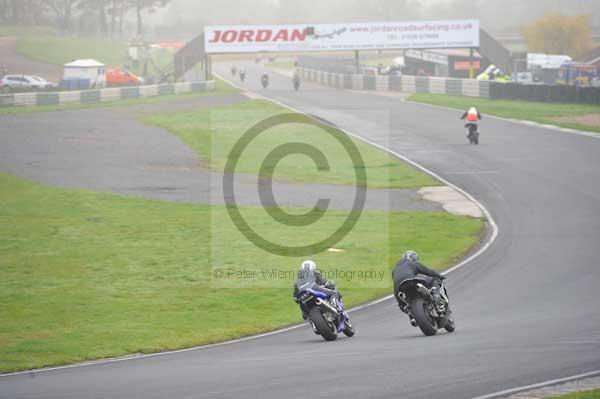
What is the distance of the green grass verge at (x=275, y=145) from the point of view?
3872cm

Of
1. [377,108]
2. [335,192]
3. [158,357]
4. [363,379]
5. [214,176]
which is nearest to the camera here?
[363,379]

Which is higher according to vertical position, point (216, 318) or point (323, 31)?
point (323, 31)

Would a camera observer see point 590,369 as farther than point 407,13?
No

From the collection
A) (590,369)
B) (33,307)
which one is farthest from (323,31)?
(590,369)

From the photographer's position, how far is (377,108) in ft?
208

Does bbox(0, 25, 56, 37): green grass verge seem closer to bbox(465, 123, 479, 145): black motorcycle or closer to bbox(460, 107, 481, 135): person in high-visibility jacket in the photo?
bbox(465, 123, 479, 145): black motorcycle

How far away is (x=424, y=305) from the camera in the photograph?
15750mm

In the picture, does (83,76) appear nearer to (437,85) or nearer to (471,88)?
(437,85)

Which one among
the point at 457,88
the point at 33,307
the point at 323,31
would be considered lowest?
the point at 33,307

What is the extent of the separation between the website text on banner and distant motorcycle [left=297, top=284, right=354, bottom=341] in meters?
61.5

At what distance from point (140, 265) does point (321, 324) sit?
385 inches

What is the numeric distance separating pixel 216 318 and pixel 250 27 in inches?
2328

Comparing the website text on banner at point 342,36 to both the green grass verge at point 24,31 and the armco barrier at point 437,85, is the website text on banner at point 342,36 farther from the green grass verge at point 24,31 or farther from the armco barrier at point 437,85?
the green grass verge at point 24,31

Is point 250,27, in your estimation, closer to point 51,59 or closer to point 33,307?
point 51,59
